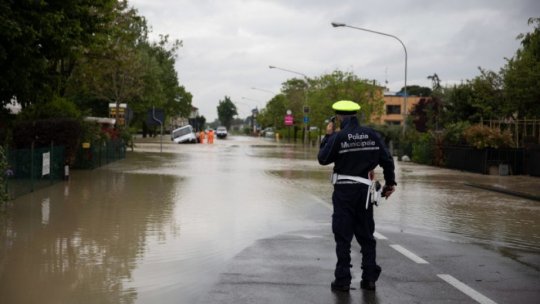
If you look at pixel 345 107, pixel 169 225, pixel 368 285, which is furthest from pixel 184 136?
pixel 368 285

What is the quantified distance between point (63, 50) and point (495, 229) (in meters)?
8.60

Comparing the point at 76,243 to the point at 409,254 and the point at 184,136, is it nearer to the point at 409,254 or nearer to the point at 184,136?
the point at 409,254

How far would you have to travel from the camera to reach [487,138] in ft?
78.6

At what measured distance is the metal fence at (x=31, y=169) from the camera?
43.7ft

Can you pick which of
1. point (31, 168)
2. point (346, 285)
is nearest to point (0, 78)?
point (31, 168)

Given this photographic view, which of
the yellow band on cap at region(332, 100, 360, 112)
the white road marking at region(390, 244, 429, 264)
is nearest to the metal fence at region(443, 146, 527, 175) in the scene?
the white road marking at region(390, 244, 429, 264)

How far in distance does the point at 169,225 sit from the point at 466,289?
5.16 metres

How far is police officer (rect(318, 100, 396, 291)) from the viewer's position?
20.0ft

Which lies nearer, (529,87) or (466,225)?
(466,225)

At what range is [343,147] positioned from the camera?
20.3ft

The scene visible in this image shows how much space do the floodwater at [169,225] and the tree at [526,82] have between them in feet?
33.7

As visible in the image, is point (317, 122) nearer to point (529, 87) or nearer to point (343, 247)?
point (529, 87)

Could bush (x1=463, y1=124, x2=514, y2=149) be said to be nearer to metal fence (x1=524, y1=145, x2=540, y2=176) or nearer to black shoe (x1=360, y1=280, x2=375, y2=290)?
metal fence (x1=524, y1=145, x2=540, y2=176)

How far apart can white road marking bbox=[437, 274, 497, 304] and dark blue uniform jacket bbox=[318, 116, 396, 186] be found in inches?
54.9
